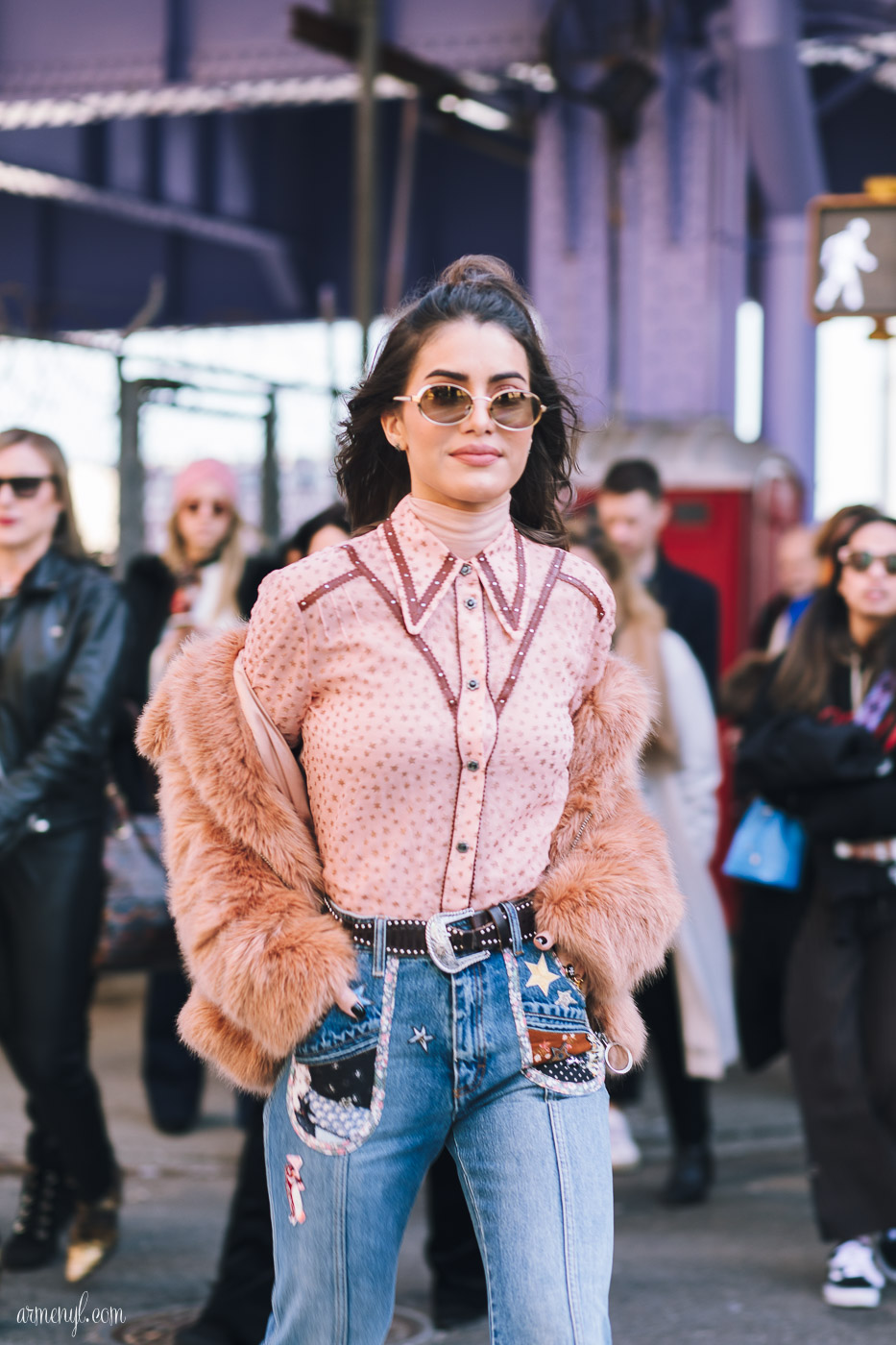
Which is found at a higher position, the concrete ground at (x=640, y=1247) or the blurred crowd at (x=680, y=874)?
the blurred crowd at (x=680, y=874)

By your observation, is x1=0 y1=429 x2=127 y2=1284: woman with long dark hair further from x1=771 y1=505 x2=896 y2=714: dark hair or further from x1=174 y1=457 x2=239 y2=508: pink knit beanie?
x1=771 y1=505 x2=896 y2=714: dark hair

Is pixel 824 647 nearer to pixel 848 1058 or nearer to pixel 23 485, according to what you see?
pixel 848 1058

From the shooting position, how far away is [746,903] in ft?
17.1

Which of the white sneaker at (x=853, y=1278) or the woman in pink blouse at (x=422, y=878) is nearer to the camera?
the woman in pink blouse at (x=422, y=878)

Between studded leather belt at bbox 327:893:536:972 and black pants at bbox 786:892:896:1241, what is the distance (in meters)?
2.51

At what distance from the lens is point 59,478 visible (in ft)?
15.6

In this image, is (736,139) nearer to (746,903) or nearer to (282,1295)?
(746,903)

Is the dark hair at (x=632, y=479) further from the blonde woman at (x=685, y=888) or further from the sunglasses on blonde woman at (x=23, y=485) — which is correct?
the sunglasses on blonde woman at (x=23, y=485)

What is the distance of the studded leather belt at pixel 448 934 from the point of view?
2.47m

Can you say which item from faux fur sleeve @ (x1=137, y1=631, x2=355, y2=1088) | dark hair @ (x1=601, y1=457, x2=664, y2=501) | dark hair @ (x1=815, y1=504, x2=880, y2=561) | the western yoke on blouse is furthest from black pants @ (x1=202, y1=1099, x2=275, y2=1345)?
dark hair @ (x1=601, y1=457, x2=664, y2=501)

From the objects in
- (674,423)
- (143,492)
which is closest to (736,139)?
(674,423)

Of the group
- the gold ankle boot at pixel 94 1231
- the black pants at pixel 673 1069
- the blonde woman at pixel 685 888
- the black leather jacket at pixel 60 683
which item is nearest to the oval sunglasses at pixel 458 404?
the black leather jacket at pixel 60 683

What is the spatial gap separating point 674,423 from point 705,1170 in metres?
6.10

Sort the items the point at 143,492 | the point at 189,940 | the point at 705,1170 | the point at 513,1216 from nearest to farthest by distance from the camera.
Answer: the point at 513,1216 < the point at 189,940 < the point at 705,1170 < the point at 143,492
